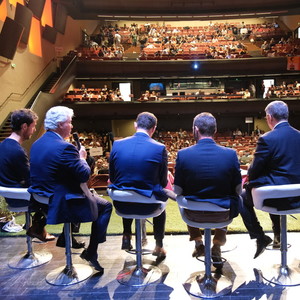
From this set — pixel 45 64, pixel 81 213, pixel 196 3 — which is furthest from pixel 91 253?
pixel 196 3

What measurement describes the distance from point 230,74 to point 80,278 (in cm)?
1229

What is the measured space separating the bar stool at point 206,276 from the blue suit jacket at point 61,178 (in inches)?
31.7

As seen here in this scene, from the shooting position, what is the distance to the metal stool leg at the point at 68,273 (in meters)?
2.63

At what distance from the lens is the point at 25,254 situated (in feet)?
10.6

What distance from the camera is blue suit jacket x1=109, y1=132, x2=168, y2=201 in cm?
244

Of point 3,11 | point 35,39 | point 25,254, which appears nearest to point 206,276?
point 25,254

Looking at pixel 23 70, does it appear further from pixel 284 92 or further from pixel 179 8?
pixel 284 92

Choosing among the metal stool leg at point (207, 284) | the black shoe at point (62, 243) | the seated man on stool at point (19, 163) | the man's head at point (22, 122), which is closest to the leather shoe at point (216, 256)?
the metal stool leg at point (207, 284)

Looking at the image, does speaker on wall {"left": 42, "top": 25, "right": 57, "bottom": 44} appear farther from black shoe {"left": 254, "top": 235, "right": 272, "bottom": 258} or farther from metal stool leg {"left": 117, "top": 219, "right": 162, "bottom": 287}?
black shoe {"left": 254, "top": 235, "right": 272, "bottom": 258}

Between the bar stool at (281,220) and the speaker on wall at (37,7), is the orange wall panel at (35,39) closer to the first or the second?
the speaker on wall at (37,7)

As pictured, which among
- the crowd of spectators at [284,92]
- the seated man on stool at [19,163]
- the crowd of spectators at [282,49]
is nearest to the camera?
the seated man on stool at [19,163]

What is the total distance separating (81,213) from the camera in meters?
2.43

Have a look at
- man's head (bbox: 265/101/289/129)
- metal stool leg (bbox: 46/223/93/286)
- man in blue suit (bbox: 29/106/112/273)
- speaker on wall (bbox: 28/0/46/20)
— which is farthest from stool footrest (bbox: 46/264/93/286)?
speaker on wall (bbox: 28/0/46/20)

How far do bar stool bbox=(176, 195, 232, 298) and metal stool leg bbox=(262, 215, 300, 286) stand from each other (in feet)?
1.26
